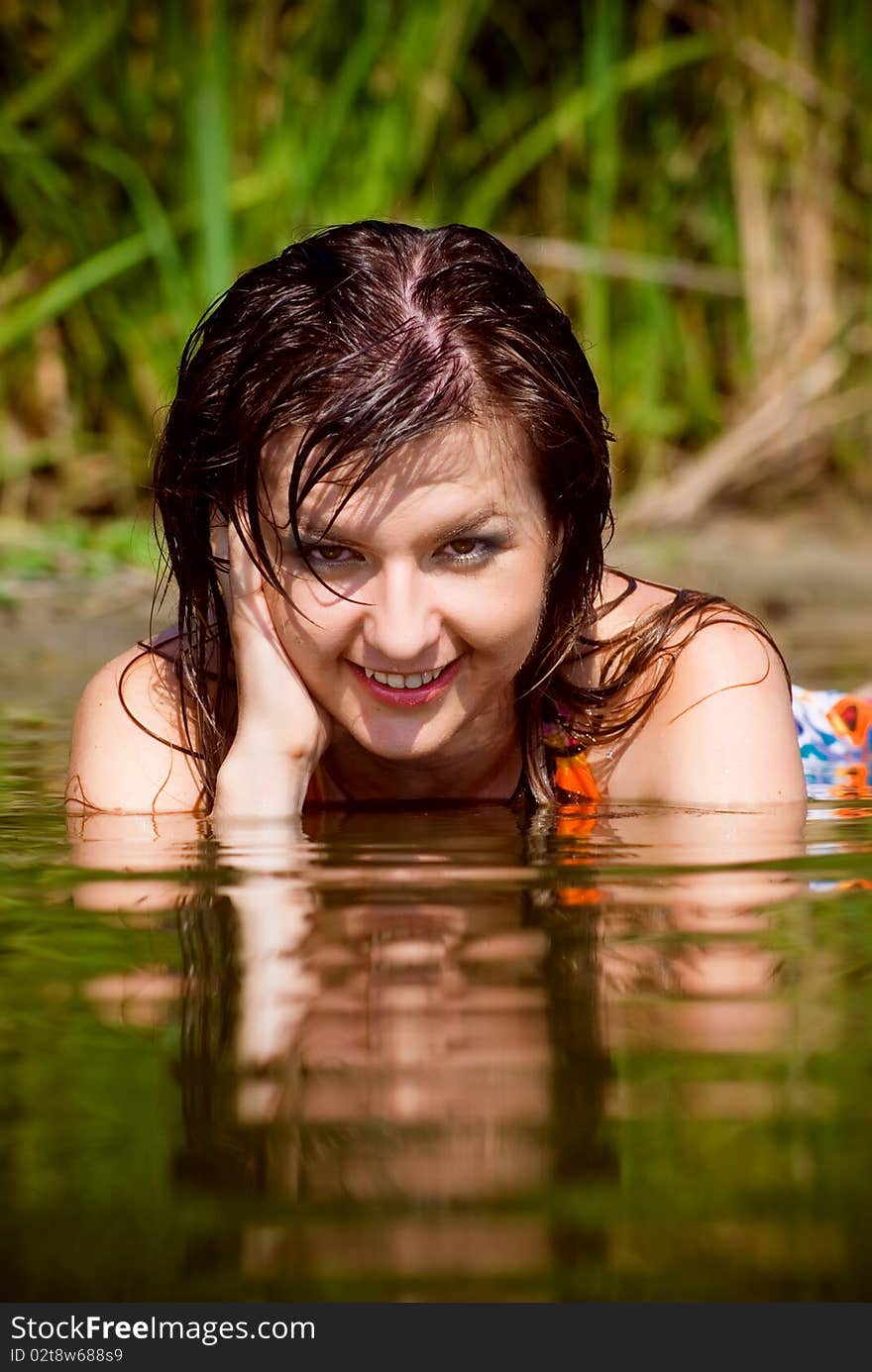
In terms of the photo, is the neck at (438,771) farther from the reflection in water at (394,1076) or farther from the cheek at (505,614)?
the reflection in water at (394,1076)

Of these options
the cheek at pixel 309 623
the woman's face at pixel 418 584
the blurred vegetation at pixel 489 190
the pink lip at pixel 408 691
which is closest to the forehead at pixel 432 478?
the woman's face at pixel 418 584

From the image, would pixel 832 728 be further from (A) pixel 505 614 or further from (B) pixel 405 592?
(B) pixel 405 592

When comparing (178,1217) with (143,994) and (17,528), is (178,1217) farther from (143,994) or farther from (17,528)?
(17,528)

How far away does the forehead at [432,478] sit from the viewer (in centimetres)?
239

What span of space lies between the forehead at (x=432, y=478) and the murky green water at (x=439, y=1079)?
470 mm

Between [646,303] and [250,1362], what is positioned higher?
[646,303]

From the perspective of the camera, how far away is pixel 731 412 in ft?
23.6

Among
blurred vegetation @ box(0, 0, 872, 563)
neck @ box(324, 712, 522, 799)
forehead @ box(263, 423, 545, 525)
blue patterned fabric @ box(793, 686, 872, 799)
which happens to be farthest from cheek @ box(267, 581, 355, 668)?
blurred vegetation @ box(0, 0, 872, 563)

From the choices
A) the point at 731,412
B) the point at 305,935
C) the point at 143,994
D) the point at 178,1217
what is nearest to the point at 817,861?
the point at 305,935

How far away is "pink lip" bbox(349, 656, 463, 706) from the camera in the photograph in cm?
257

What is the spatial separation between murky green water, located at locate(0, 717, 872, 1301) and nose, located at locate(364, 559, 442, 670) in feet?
1.09

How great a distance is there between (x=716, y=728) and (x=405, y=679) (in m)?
0.48

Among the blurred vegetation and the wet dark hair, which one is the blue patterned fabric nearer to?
the wet dark hair

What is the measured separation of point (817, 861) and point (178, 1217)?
1194 millimetres
